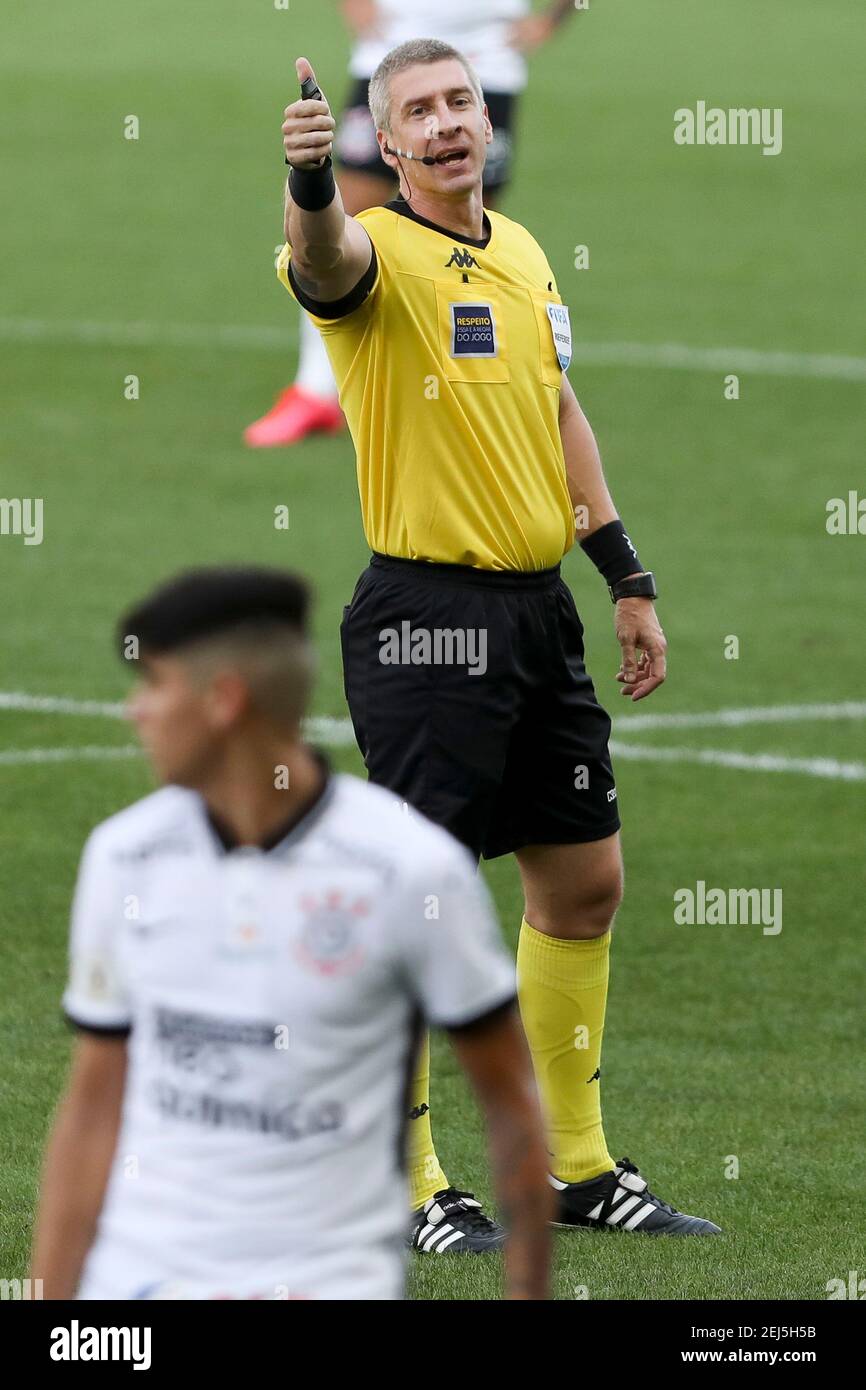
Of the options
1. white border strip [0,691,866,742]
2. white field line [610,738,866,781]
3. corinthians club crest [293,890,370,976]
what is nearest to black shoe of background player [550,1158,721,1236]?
corinthians club crest [293,890,370,976]

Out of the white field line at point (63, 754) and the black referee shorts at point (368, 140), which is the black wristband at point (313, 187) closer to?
the white field line at point (63, 754)

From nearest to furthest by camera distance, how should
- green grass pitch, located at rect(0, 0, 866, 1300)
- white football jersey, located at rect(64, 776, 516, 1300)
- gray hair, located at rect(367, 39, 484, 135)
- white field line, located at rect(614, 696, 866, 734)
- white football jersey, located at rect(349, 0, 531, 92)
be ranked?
white football jersey, located at rect(64, 776, 516, 1300) → gray hair, located at rect(367, 39, 484, 135) → green grass pitch, located at rect(0, 0, 866, 1300) → white field line, located at rect(614, 696, 866, 734) → white football jersey, located at rect(349, 0, 531, 92)

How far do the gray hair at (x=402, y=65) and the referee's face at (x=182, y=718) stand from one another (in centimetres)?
243

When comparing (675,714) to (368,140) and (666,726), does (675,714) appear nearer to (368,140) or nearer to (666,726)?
(666,726)

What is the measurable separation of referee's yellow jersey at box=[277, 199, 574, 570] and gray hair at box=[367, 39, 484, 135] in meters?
0.23

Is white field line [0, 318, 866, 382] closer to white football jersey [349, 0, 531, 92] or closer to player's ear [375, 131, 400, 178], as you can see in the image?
white football jersey [349, 0, 531, 92]

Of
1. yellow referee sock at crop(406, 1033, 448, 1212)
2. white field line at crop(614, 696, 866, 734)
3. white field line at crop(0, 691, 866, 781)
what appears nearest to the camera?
yellow referee sock at crop(406, 1033, 448, 1212)

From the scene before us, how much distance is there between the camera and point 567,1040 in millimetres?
5656

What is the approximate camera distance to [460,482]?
17.0 feet

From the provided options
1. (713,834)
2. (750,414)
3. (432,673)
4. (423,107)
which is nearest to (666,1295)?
(432,673)

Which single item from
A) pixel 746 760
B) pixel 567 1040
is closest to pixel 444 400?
pixel 567 1040

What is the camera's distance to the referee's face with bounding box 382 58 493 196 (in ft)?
17.1

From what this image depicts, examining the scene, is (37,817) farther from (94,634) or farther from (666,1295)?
(666,1295)

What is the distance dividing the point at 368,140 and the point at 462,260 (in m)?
8.81
